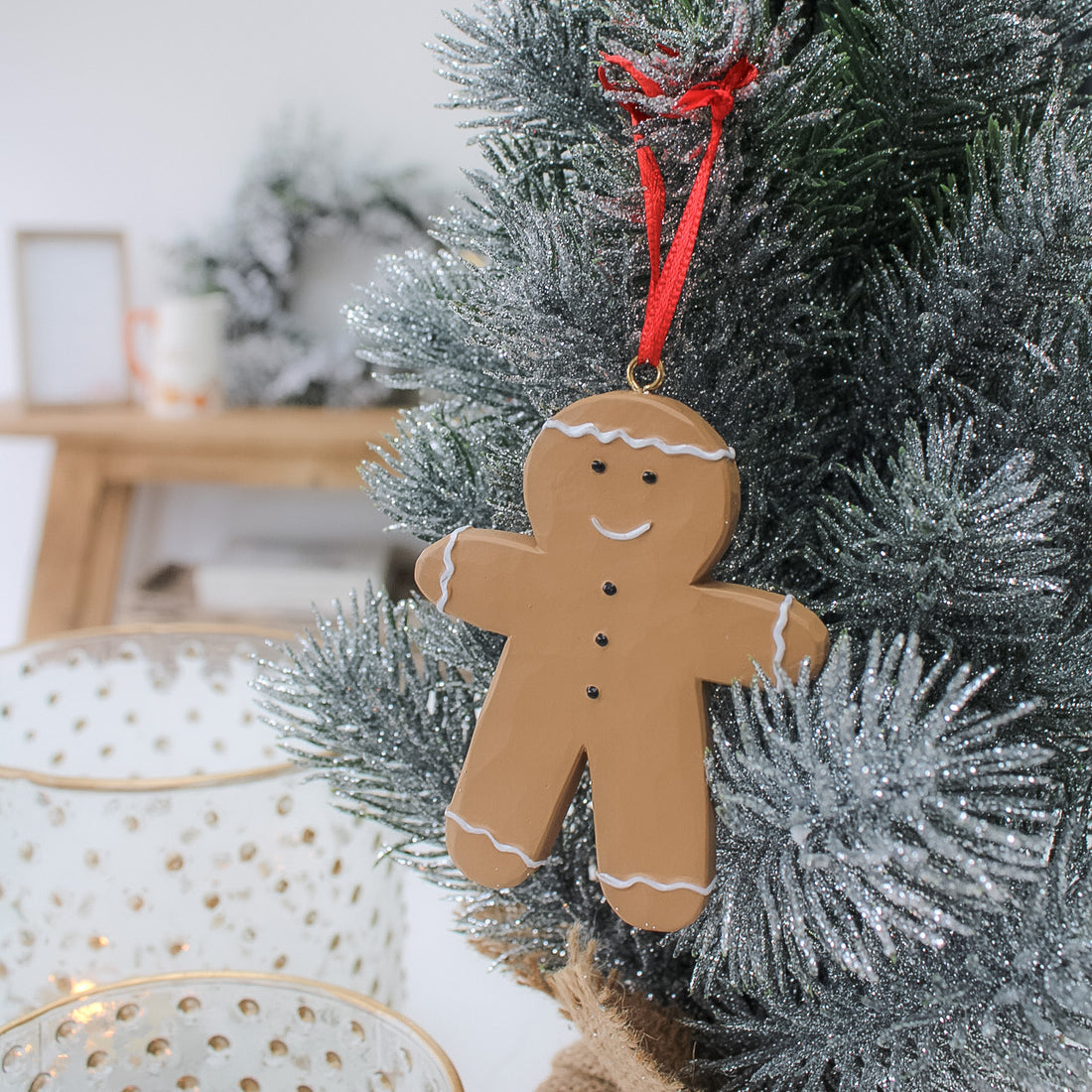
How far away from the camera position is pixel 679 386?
26cm

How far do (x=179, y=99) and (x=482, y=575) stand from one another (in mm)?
1684

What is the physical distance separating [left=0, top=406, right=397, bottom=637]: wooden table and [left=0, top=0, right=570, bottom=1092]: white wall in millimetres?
422

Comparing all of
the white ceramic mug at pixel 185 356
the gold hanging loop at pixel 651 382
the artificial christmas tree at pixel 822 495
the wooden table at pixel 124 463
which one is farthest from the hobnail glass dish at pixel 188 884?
the white ceramic mug at pixel 185 356

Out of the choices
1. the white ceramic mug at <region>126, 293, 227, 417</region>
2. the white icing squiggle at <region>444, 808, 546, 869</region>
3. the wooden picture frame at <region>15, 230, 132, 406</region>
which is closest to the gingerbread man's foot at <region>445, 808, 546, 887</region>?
the white icing squiggle at <region>444, 808, 546, 869</region>

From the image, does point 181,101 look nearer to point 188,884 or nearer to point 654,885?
point 188,884

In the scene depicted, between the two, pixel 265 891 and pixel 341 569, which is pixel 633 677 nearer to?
pixel 265 891

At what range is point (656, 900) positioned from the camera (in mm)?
A: 249

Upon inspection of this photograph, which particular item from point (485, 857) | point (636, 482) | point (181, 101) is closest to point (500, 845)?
point (485, 857)

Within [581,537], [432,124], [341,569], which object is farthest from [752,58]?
[432,124]

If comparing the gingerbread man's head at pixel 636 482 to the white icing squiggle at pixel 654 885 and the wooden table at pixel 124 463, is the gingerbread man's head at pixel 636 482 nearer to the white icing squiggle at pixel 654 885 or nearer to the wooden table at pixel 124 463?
the white icing squiggle at pixel 654 885

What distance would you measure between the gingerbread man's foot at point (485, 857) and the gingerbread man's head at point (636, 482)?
8cm

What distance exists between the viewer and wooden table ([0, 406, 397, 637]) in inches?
53.4

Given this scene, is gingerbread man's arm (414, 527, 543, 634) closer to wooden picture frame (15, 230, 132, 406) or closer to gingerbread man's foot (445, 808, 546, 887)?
gingerbread man's foot (445, 808, 546, 887)

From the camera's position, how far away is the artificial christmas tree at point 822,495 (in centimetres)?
21
